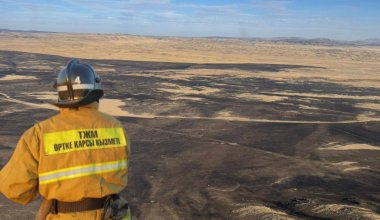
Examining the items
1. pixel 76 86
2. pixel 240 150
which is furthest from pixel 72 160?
pixel 240 150

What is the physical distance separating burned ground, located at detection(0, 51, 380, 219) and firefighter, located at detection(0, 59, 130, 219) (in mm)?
4956

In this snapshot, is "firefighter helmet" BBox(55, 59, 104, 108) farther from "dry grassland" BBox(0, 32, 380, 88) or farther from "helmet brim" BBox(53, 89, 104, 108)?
"dry grassland" BBox(0, 32, 380, 88)

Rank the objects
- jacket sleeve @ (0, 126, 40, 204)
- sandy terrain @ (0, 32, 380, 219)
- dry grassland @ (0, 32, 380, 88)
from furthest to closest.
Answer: dry grassland @ (0, 32, 380, 88) → sandy terrain @ (0, 32, 380, 219) → jacket sleeve @ (0, 126, 40, 204)

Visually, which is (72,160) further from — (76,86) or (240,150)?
(240,150)

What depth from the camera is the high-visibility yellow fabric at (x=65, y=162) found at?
247cm

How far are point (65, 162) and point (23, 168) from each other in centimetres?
22

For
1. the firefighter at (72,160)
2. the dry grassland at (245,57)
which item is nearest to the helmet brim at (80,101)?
the firefighter at (72,160)

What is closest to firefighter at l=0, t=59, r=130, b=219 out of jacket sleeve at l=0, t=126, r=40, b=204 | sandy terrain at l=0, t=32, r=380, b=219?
jacket sleeve at l=0, t=126, r=40, b=204

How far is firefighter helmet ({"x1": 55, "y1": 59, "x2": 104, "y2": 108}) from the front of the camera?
2670mm

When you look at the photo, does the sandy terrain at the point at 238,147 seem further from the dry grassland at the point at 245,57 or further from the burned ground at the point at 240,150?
the dry grassland at the point at 245,57

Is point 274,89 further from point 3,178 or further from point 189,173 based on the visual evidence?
point 3,178

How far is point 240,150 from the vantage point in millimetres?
12555

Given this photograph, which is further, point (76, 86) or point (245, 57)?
point (245, 57)

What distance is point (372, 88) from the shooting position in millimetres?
31250
